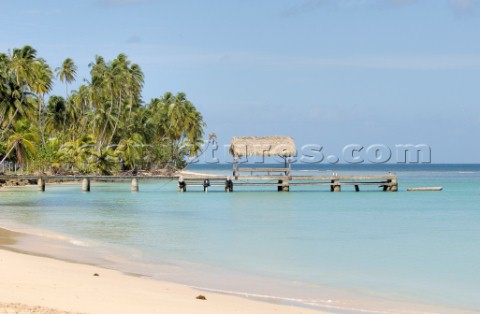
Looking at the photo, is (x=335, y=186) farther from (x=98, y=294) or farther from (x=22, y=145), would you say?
(x=98, y=294)

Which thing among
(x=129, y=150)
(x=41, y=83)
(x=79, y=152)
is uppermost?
(x=41, y=83)

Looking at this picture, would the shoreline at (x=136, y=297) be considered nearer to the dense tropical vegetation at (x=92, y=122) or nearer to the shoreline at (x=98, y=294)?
the shoreline at (x=98, y=294)

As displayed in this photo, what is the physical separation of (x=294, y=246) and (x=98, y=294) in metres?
9.10

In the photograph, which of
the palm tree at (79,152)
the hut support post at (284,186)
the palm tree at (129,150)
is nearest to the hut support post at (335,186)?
the hut support post at (284,186)

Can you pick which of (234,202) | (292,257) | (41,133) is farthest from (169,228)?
(41,133)

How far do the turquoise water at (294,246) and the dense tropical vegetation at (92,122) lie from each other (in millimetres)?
17467

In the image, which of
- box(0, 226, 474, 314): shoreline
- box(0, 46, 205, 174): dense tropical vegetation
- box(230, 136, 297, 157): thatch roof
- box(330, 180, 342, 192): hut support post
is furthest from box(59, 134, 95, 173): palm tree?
box(0, 226, 474, 314): shoreline

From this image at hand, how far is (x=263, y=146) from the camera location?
43406 mm

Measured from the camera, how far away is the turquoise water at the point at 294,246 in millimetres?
11414

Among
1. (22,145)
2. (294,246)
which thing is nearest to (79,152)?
(22,145)

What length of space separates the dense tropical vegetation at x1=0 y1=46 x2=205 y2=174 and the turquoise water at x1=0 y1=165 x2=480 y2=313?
1747 centimetres

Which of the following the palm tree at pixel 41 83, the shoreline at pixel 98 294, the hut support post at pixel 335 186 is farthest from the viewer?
the palm tree at pixel 41 83

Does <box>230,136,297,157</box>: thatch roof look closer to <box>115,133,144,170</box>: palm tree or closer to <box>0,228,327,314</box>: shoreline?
<box>115,133,144,170</box>: palm tree

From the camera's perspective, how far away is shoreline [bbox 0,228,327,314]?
26.5ft
